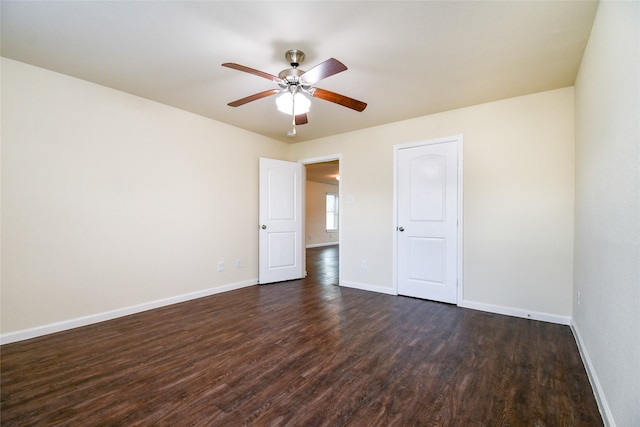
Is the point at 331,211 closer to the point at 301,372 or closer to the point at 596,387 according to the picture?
the point at 301,372

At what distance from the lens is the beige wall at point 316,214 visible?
9.68 meters

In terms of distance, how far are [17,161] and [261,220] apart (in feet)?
9.08

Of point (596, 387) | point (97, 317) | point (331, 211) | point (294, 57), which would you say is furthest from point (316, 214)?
point (596, 387)

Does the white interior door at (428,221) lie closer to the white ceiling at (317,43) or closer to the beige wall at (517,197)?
the beige wall at (517,197)

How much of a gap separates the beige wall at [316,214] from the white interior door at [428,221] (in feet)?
19.1

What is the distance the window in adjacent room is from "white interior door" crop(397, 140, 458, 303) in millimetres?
6812

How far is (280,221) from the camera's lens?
186 inches

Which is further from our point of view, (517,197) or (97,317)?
(517,197)

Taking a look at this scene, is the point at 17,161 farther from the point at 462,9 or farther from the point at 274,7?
the point at 462,9

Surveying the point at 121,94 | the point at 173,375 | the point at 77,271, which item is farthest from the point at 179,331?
the point at 121,94

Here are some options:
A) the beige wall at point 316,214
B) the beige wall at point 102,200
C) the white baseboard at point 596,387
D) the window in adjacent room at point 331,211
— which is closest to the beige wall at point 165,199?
the beige wall at point 102,200

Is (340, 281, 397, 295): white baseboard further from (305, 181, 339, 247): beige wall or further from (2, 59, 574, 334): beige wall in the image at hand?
(305, 181, 339, 247): beige wall

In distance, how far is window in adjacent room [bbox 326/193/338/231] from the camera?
1076cm

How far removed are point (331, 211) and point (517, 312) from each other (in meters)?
8.15
